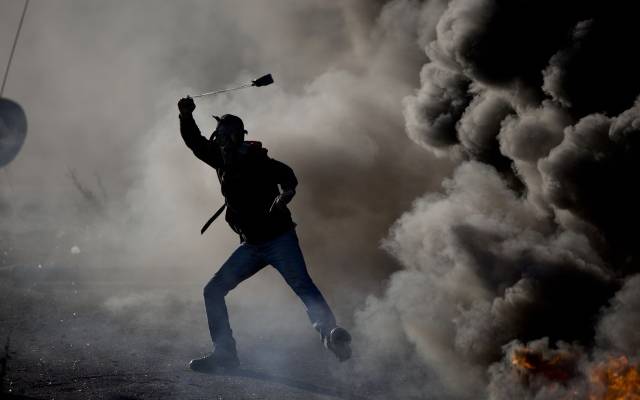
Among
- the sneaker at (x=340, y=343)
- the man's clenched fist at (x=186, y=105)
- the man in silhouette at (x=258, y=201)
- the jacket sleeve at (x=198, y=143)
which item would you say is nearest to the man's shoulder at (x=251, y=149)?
the man in silhouette at (x=258, y=201)

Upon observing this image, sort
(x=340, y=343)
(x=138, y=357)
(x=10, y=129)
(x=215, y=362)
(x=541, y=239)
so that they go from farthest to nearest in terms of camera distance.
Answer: (x=541, y=239)
(x=10, y=129)
(x=138, y=357)
(x=215, y=362)
(x=340, y=343)

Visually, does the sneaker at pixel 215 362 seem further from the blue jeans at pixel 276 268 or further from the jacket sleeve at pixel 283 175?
the jacket sleeve at pixel 283 175

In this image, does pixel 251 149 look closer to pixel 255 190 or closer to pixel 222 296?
pixel 255 190

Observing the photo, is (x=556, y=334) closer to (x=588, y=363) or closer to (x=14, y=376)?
(x=588, y=363)

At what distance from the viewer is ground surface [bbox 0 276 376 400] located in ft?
13.8

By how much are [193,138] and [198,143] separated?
2.0 inches

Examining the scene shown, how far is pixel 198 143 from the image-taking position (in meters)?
4.12

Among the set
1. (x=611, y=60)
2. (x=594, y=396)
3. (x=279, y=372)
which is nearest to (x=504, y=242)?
(x=611, y=60)

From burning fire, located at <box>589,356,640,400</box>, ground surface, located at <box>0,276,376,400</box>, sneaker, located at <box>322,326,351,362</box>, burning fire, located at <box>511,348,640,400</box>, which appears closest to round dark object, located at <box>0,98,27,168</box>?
ground surface, located at <box>0,276,376,400</box>

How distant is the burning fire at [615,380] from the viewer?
4.18m

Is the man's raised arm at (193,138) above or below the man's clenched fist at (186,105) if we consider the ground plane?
below

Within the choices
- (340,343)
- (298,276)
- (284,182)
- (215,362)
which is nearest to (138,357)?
(215,362)

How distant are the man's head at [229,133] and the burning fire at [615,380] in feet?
11.0

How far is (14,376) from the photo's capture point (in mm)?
4352
